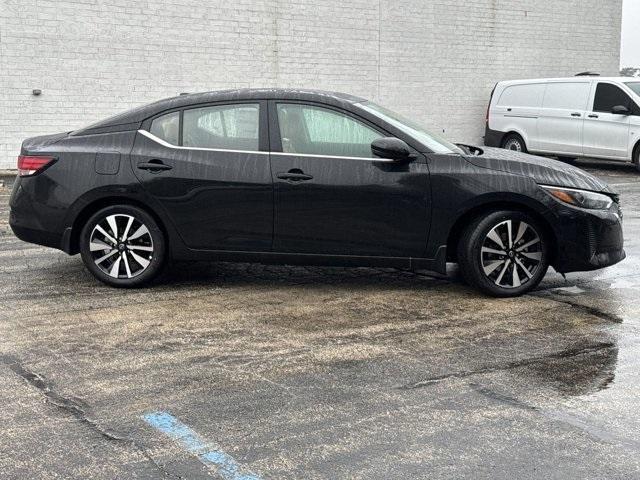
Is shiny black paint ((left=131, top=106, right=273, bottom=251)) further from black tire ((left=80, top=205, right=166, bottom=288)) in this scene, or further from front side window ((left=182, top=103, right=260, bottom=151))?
black tire ((left=80, top=205, right=166, bottom=288))

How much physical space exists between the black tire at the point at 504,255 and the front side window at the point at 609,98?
11.6m

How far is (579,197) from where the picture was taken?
21.6 feet

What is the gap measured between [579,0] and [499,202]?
18.0 meters

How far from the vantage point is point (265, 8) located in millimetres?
18047

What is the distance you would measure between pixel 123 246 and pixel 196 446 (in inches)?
128

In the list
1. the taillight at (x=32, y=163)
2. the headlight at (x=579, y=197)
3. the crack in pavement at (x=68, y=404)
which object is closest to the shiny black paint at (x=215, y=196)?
the taillight at (x=32, y=163)

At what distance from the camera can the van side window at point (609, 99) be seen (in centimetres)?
1703

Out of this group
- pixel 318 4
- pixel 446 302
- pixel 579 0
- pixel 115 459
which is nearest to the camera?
pixel 115 459

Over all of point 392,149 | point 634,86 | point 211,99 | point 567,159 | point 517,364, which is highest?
point 634,86

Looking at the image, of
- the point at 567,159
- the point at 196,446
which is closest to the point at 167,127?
the point at 196,446

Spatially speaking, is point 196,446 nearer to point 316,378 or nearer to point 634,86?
point 316,378

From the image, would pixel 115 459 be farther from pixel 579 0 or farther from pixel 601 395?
pixel 579 0

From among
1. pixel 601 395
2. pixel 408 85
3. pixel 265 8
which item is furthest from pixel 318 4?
pixel 601 395

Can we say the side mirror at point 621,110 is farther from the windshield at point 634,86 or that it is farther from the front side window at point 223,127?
the front side window at point 223,127
